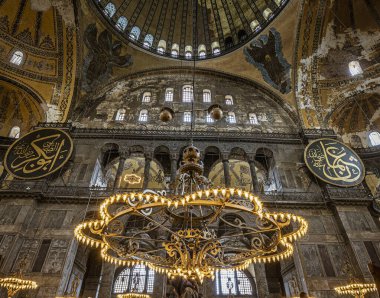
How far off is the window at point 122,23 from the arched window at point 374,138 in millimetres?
14436

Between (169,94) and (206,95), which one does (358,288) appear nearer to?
(206,95)

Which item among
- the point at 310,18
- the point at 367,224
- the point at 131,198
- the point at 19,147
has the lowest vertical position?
the point at 131,198

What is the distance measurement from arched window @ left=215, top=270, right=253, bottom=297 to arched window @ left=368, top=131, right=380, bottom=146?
9172 millimetres

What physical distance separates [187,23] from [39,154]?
1120 centimetres

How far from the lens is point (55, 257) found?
8.12 meters

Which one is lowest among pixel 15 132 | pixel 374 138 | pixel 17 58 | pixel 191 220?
pixel 191 220

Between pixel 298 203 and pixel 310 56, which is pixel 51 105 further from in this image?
pixel 310 56

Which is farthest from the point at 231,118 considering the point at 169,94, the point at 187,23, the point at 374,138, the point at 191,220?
the point at 191,220

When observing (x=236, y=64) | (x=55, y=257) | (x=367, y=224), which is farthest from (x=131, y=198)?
(x=236, y=64)

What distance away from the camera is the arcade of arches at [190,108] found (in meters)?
9.10

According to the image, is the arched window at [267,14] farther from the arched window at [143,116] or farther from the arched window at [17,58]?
the arched window at [17,58]

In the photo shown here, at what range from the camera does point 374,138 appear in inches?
506

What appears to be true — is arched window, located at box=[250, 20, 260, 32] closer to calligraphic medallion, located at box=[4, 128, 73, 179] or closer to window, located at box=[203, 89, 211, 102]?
window, located at box=[203, 89, 211, 102]

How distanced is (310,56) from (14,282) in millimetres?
14852
